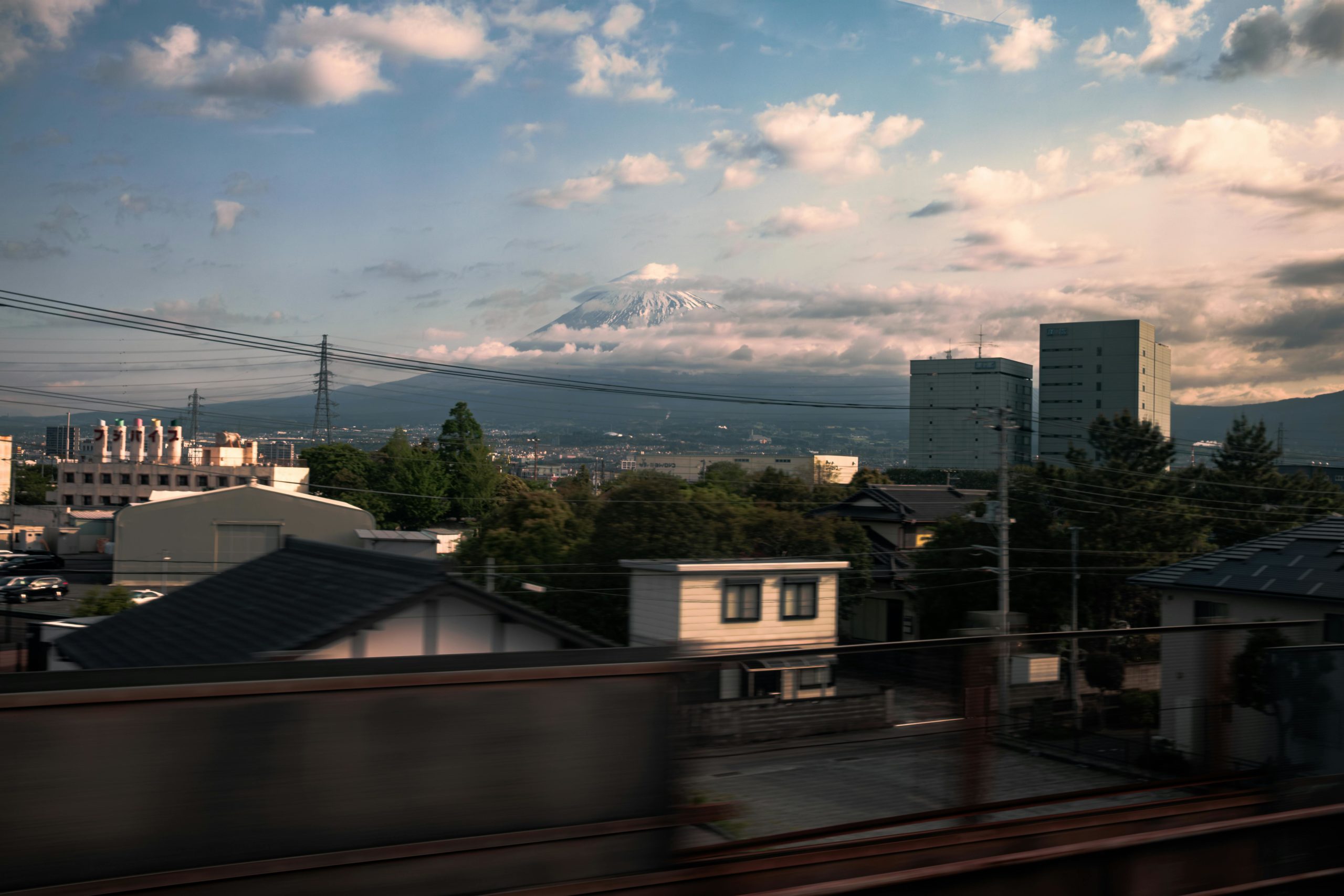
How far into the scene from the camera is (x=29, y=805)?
2.11 meters

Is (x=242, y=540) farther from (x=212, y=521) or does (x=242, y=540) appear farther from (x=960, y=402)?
(x=960, y=402)

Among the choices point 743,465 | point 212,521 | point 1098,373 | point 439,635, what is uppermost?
point 1098,373

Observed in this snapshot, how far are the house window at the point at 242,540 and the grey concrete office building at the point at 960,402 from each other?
378 feet

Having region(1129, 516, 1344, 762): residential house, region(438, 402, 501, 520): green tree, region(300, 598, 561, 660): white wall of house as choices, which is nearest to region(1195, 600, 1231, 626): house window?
region(1129, 516, 1344, 762): residential house

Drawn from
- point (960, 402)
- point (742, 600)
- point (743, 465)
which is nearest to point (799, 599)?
point (742, 600)

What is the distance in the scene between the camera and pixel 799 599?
998 inches

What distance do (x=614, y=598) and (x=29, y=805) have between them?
29.0m

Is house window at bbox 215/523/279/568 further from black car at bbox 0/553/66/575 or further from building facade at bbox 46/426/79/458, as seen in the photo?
building facade at bbox 46/426/79/458

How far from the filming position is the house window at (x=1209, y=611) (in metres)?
17.0

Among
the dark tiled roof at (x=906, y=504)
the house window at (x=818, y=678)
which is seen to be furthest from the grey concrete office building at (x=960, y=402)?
the house window at (x=818, y=678)

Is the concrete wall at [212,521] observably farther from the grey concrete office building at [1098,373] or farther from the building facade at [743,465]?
the grey concrete office building at [1098,373]

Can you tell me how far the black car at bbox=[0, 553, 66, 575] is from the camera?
1475 inches

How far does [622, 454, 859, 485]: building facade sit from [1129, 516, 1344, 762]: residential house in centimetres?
3440

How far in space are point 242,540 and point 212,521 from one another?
1323 mm
